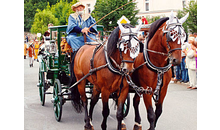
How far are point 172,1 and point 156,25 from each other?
34.8m

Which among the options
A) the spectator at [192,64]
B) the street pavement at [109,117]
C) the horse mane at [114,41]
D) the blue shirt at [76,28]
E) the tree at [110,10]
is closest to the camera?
the horse mane at [114,41]

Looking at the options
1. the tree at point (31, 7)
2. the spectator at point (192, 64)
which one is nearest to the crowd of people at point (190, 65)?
the spectator at point (192, 64)

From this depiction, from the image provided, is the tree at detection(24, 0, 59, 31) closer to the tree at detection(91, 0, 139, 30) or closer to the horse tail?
→ the tree at detection(91, 0, 139, 30)

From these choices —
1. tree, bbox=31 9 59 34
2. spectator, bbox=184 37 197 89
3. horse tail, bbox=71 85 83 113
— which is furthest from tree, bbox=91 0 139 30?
tree, bbox=31 9 59 34

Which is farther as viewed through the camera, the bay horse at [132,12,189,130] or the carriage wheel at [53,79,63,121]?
the carriage wheel at [53,79,63,121]

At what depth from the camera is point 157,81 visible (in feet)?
17.8

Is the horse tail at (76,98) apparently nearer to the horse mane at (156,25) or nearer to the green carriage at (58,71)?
the green carriage at (58,71)

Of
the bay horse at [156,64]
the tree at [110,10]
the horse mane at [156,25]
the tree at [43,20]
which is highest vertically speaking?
the tree at [43,20]

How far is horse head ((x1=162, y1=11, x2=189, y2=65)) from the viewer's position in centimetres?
497

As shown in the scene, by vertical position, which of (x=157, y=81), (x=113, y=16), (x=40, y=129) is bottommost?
(x=40, y=129)

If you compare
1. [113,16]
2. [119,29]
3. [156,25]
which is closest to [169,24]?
[156,25]

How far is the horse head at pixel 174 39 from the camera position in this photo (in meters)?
4.97
